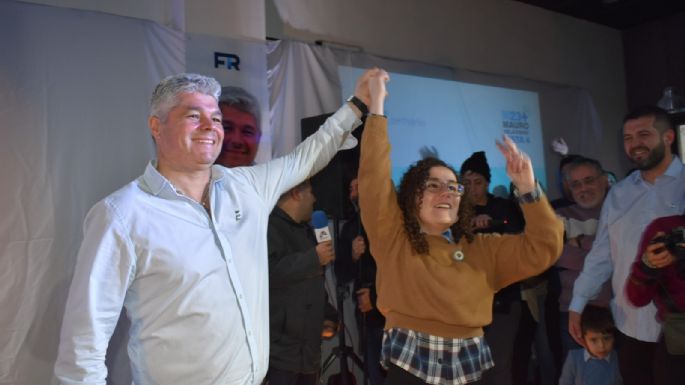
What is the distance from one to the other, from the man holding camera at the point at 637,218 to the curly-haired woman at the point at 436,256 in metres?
0.90

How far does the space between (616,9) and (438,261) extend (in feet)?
17.6

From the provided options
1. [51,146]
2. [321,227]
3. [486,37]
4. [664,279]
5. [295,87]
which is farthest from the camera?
[486,37]

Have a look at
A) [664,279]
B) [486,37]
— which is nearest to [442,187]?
[664,279]

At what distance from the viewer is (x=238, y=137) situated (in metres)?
3.66

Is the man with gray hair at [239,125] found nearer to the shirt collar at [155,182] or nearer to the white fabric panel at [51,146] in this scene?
the white fabric panel at [51,146]

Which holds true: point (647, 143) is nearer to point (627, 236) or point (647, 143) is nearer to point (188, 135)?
point (627, 236)

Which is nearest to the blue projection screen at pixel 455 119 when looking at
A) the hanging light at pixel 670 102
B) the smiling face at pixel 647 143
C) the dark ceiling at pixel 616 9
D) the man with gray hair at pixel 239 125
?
the man with gray hair at pixel 239 125

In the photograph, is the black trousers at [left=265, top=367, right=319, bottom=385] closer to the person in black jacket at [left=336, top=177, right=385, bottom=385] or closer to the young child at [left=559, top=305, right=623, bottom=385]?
the person in black jacket at [left=336, top=177, right=385, bottom=385]

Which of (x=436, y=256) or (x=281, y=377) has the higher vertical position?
(x=436, y=256)

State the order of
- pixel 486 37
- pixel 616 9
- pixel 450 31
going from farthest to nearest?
pixel 616 9 → pixel 486 37 → pixel 450 31

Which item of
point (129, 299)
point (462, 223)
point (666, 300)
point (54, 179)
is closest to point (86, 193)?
point (54, 179)

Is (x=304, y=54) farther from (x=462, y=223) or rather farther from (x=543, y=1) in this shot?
(x=543, y=1)

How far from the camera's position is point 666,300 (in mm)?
2391

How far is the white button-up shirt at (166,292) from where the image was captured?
1456 millimetres
